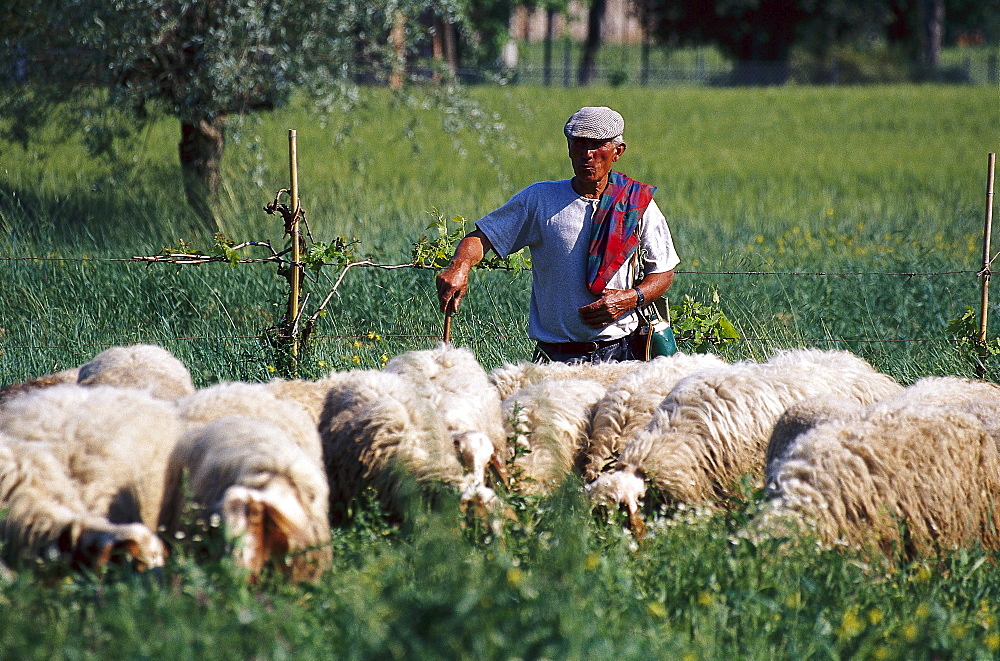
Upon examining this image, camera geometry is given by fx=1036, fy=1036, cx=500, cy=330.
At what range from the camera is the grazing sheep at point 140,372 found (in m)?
4.23

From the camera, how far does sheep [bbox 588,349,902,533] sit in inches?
159

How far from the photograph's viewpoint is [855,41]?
48.0 m

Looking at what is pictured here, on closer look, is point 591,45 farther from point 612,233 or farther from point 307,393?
point 307,393

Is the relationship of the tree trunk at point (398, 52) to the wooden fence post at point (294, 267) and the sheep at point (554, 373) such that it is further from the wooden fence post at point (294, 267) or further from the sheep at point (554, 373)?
the sheep at point (554, 373)

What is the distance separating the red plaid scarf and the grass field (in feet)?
→ 4.52

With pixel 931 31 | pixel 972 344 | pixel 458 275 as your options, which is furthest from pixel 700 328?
pixel 931 31

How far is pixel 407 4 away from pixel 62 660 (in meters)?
7.97

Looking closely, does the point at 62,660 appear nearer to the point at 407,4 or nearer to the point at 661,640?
the point at 661,640

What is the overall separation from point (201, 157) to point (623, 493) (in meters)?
7.55

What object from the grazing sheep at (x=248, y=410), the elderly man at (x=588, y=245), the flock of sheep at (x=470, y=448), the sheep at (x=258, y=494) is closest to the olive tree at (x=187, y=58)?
the elderly man at (x=588, y=245)

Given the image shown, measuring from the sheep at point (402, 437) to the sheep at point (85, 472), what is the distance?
69cm

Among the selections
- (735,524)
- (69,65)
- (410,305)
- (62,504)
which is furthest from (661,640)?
(69,65)

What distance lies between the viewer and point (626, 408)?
4.50 metres

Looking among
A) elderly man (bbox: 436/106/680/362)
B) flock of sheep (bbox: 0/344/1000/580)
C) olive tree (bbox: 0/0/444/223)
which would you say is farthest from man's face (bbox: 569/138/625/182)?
olive tree (bbox: 0/0/444/223)
